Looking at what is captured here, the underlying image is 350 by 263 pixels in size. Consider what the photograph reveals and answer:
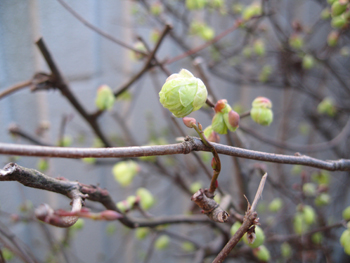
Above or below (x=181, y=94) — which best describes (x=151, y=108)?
above

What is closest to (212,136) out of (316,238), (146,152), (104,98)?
(146,152)

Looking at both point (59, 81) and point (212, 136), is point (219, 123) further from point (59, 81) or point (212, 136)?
point (59, 81)

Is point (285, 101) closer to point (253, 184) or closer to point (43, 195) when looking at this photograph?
point (253, 184)

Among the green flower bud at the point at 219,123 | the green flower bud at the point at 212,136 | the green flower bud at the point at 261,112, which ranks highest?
the green flower bud at the point at 261,112

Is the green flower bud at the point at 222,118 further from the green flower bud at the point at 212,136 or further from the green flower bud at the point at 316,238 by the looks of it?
the green flower bud at the point at 316,238

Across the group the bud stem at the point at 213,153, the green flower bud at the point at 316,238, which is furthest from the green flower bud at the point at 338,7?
the green flower bud at the point at 316,238

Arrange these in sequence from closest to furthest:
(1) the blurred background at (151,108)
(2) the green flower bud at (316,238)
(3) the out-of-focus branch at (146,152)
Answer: (3) the out-of-focus branch at (146,152) → (1) the blurred background at (151,108) → (2) the green flower bud at (316,238)

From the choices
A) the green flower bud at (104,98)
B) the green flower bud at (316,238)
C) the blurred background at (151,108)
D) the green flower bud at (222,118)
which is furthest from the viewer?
the green flower bud at (316,238)
